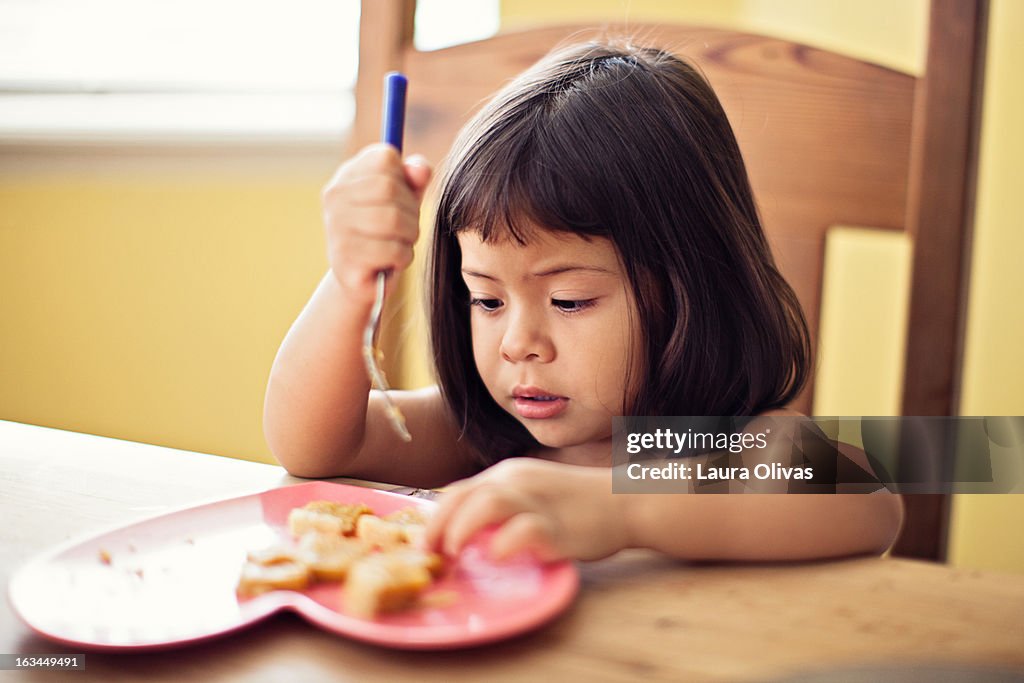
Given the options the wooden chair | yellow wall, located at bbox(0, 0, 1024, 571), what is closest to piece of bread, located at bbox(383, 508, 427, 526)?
the wooden chair

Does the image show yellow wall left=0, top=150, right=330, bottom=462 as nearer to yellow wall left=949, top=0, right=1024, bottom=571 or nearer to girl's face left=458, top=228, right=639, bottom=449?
girl's face left=458, top=228, right=639, bottom=449

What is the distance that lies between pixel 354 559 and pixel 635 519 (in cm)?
14

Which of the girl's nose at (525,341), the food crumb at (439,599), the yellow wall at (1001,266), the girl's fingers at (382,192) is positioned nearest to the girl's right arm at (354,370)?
the girl's fingers at (382,192)

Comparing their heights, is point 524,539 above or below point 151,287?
below

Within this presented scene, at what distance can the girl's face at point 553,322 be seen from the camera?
0.63 meters

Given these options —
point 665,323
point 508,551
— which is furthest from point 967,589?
point 665,323

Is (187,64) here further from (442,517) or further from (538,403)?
(442,517)

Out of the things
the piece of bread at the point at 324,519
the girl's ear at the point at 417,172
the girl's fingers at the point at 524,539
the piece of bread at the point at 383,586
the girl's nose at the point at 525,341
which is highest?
the girl's ear at the point at 417,172

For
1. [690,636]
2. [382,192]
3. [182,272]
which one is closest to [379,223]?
[382,192]

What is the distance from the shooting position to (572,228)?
63 centimetres

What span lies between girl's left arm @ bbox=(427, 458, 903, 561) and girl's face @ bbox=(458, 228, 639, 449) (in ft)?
0.64

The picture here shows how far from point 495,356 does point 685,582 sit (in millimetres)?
322

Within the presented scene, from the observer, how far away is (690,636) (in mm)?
325

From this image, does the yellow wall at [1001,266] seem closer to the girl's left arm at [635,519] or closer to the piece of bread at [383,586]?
the girl's left arm at [635,519]
